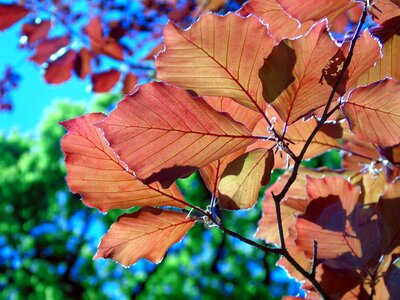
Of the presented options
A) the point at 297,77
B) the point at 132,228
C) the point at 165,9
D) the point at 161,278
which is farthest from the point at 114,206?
the point at 161,278

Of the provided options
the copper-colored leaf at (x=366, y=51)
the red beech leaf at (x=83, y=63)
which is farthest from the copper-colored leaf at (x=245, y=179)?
the red beech leaf at (x=83, y=63)

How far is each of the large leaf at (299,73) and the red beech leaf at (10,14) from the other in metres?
0.93

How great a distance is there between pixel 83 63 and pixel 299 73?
1010 mm

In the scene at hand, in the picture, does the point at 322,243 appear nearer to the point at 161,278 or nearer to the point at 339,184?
the point at 339,184

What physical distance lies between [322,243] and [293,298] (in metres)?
0.07

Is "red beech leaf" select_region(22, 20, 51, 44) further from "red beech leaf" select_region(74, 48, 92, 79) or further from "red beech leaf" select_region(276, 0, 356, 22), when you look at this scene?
"red beech leaf" select_region(276, 0, 356, 22)

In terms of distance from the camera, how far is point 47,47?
124 centimetres

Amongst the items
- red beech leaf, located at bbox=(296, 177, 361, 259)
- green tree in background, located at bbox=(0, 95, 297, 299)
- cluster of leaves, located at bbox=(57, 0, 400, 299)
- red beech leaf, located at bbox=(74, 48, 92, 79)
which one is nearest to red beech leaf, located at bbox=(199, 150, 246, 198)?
cluster of leaves, located at bbox=(57, 0, 400, 299)

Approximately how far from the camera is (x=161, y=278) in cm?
907

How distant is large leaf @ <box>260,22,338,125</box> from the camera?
359 mm

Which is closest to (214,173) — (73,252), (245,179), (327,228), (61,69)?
(245,179)

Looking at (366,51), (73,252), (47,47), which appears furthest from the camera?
(73,252)

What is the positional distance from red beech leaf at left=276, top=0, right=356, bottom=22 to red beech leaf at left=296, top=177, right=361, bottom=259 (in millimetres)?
204

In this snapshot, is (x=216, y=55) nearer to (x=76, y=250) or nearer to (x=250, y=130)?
(x=250, y=130)
